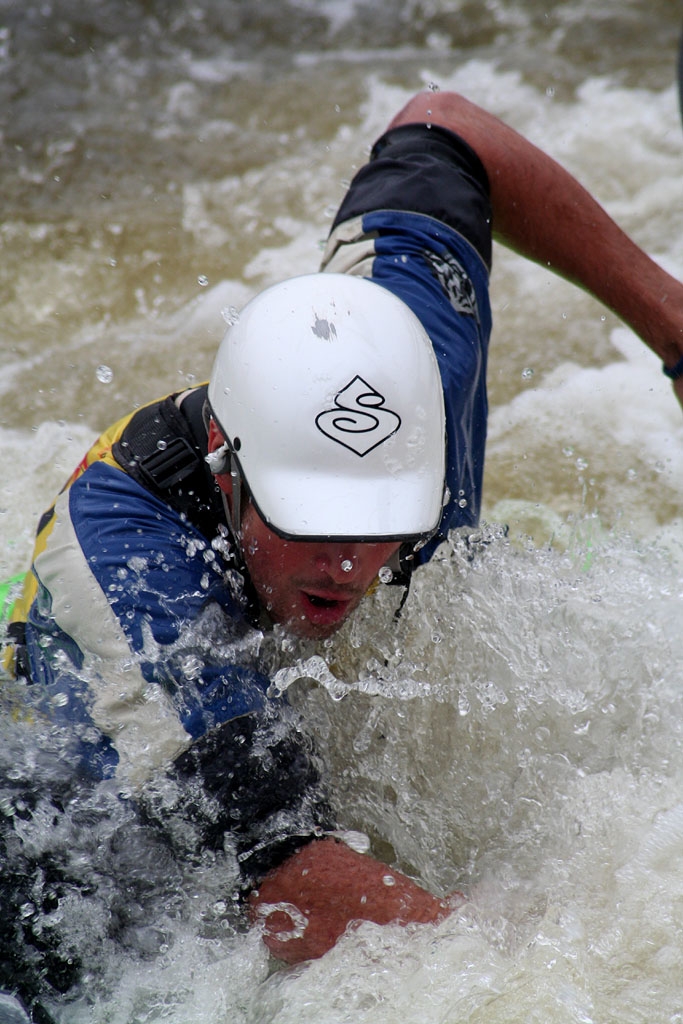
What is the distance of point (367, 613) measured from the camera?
228 cm

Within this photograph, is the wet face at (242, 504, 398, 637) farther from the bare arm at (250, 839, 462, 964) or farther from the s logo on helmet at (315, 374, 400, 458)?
the bare arm at (250, 839, 462, 964)

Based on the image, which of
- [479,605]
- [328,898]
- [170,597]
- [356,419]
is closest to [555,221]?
[479,605]

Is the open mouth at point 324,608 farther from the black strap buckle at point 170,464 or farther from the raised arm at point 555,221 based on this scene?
the raised arm at point 555,221

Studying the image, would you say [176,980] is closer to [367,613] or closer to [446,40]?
[367,613]

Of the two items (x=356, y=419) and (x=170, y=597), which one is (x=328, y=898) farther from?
(x=356, y=419)

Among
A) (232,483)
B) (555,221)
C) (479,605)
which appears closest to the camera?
(232,483)

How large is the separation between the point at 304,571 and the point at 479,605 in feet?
2.08

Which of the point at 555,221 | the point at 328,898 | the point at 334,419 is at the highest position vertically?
the point at 555,221

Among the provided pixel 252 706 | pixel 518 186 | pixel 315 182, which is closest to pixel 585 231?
pixel 518 186

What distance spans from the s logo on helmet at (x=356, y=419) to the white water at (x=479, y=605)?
1.70 feet

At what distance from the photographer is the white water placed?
→ 6.27 ft

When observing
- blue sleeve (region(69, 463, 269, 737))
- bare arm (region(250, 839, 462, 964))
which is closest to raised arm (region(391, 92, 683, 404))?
blue sleeve (region(69, 463, 269, 737))

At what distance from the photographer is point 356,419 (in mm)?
1780

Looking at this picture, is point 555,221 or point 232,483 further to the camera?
point 555,221
